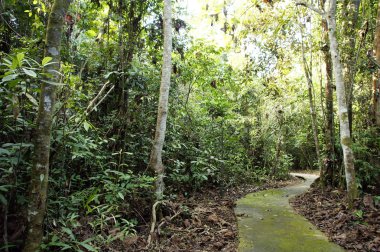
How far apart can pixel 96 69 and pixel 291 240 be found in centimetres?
532

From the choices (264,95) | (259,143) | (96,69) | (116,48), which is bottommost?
(259,143)

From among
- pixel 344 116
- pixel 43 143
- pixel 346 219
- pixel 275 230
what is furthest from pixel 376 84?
pixel 43 143

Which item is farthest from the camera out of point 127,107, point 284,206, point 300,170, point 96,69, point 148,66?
point 300,170

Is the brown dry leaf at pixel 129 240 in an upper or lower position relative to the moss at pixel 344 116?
lower

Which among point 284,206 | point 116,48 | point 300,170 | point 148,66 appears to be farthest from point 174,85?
point 300,170

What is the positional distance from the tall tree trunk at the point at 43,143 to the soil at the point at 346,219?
4.48 m

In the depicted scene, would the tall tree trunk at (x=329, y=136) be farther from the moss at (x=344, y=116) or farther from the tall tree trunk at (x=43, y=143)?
the tall tree trunk at (x=43, y=143)

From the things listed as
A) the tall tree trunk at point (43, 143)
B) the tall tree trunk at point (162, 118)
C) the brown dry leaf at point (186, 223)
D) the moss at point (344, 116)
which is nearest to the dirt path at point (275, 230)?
the brown dry leaf at point (186, 223)

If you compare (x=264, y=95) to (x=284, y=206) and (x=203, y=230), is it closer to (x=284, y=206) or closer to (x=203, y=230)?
(x=284, y=206)

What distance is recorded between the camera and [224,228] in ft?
18.1

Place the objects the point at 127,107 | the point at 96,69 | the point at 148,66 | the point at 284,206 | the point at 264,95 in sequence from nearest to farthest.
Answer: the point at 127,107
the point at 96,69
the point at 148,66
the point at 284,206
the point at 264,95

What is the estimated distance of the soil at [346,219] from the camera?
4714 mm

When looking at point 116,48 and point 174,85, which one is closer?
point 116,48

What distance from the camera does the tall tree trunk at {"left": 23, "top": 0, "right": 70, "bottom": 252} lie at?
266 centimetres
